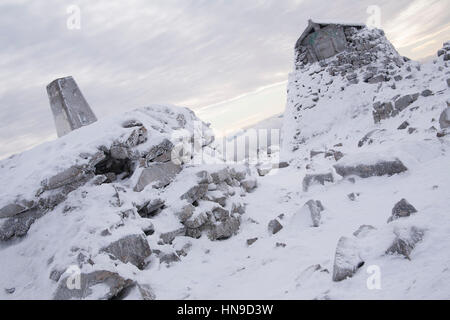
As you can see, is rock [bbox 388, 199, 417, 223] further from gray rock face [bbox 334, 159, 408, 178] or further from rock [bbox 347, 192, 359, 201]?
gray rock face [bbox 334, 159, 408, 178]

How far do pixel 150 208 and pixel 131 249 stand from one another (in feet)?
5.87

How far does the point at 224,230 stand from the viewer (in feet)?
24.6

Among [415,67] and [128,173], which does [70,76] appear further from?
[415,67]

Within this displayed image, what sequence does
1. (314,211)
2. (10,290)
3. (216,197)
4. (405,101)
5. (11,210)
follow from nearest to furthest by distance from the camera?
(10,290)
(314,211)
(11,210)
(216,197)
(405,101)

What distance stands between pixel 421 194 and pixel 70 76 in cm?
1115

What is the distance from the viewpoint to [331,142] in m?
14.6

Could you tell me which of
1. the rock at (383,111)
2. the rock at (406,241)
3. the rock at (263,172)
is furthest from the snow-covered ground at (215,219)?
the rock at (263,172)

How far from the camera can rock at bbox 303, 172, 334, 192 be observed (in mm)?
8242

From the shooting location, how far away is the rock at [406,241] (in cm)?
365

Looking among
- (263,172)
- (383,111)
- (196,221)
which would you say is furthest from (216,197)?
(383,111)

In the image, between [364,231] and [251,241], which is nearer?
[364,231]

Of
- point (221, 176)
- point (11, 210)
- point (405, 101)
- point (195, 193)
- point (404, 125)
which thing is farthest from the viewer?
point (405, 101)

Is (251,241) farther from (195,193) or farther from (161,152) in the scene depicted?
(161,152)

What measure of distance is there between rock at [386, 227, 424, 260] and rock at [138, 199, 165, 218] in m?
5.40
